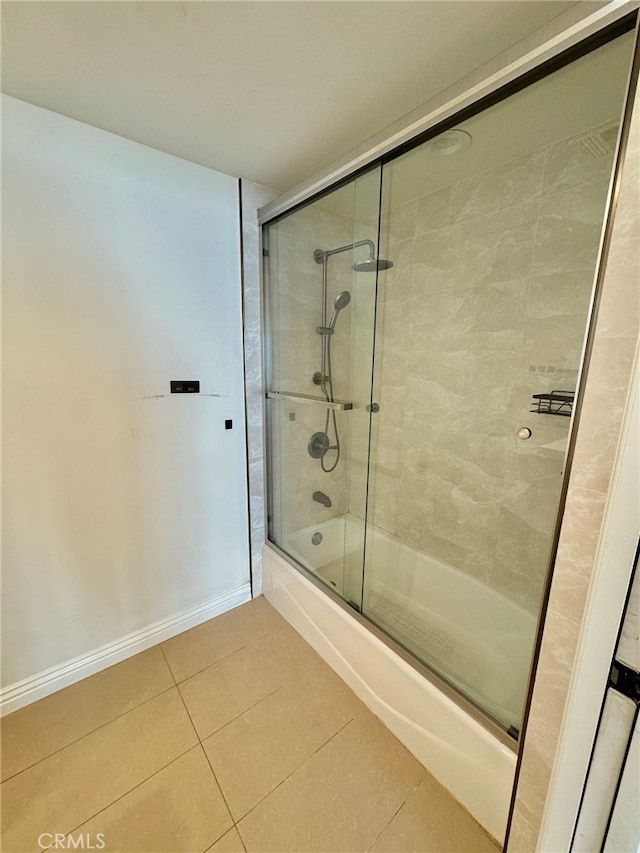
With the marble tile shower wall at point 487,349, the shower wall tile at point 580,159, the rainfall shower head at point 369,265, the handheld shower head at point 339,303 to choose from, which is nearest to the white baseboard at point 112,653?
the marble tile shower wall at point 487,349

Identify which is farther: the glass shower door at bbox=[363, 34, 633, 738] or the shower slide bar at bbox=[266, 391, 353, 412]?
the shower slide bar at bbox=[266, 391, 353, 412]

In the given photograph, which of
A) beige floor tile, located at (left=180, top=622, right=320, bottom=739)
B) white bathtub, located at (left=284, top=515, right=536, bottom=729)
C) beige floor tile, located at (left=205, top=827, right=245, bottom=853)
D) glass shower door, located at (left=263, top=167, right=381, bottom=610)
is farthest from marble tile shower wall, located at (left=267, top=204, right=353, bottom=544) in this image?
beige floor tile, located at (left=205, top=827, right=245, bottom=853)

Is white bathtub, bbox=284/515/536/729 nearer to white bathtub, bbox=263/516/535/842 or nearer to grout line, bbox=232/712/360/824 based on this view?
white bathtub, bbox=263/516/535/842

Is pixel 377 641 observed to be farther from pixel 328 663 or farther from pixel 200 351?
pixel 200 351

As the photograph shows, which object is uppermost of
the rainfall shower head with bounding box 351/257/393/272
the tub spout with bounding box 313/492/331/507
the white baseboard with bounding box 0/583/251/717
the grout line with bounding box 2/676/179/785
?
the rainfall shower head with bounding box 351/257/393/272

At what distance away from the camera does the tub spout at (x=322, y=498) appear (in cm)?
219

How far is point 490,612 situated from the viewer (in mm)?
1616

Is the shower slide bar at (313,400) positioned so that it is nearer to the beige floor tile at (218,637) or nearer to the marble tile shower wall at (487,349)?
the marble tile shower wall at (487,349)

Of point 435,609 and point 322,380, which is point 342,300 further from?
point 435,609

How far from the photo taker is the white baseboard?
1426 mm

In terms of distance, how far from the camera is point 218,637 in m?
1.83

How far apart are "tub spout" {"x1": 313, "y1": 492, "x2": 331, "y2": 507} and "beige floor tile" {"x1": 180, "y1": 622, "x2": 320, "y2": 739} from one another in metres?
0.75

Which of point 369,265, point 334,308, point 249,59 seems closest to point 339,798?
point 334,308

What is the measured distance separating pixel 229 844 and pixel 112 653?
0.97 meters
